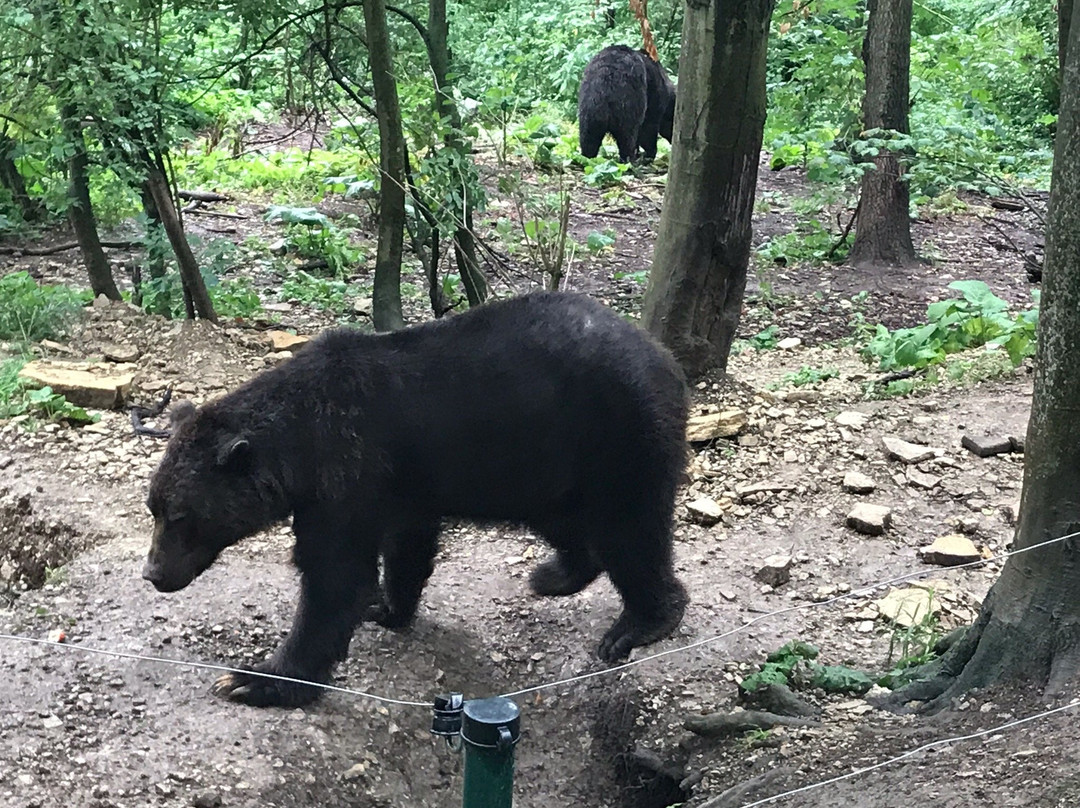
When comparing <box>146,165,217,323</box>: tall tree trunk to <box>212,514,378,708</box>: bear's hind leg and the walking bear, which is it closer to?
the walking bear

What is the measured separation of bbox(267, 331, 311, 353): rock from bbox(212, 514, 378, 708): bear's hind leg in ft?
11.8

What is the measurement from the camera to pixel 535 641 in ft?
17.7

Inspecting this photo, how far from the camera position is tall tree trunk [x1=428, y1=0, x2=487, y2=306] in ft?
25.5

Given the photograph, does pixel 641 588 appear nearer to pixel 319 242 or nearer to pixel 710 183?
pixel 710 183

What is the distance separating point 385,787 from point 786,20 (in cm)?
1014

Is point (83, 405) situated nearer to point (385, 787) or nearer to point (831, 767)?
point (385, 787)

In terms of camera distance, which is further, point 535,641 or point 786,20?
point 786,20

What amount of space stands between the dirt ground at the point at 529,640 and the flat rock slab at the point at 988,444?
58 mm

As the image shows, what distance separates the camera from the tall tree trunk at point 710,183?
6.77m

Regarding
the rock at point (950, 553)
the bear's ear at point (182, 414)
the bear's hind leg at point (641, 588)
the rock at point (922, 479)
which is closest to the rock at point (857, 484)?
the rock at point (922, 479)

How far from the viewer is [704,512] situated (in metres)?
6.15

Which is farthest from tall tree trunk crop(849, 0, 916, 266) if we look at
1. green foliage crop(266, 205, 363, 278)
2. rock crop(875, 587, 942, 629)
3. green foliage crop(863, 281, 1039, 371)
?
rock crop(875, 587, 942, 629)

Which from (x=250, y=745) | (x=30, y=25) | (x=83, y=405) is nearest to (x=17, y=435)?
(x=83, y=405)

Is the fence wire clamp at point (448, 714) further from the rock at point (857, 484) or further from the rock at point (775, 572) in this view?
the rock at point (857, 484)
